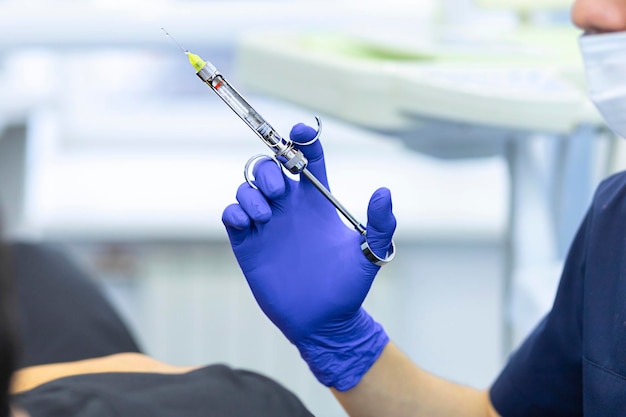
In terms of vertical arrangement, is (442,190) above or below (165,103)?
below

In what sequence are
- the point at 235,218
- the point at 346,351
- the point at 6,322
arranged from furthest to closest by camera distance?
the point at 346,351, the point at 235,218, the point at 6,322

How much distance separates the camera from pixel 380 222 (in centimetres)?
90

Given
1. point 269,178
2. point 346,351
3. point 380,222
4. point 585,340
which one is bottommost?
point 585,340

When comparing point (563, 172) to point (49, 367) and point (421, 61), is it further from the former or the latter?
point (49, 367)

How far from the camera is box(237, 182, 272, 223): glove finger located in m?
0.86

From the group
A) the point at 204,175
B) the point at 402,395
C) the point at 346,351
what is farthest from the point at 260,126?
the point at 204,175

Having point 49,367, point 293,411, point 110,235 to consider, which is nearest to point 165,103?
point 110,235

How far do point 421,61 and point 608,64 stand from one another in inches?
30.0

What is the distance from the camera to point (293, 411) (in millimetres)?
865

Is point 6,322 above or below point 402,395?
above

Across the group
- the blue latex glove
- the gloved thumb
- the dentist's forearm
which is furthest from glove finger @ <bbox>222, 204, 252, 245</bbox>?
the dentist's forearm

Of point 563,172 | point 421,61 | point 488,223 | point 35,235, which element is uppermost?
point 35,235

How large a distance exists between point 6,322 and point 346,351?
1.73ft

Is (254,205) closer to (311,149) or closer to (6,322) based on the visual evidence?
(311,149)
